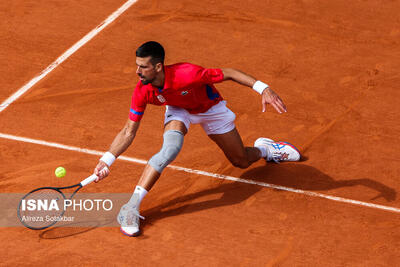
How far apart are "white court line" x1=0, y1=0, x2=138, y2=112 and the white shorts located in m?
3.17

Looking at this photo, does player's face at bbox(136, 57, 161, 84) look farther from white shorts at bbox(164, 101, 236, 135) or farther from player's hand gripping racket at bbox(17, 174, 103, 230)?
player's hand gripping racket at bbox(17, 174, 103, 230)

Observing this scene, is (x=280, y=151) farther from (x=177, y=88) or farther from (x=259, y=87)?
(x=177, y=88)

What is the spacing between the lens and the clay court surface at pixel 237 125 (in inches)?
299

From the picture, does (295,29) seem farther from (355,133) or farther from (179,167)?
(179,167)

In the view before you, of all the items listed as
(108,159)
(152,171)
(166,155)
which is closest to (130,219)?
(152,171)

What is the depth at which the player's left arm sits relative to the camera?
721 cm

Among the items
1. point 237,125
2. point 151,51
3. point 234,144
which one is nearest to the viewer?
point 151,51

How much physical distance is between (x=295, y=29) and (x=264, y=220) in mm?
4955

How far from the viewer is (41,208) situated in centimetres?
803

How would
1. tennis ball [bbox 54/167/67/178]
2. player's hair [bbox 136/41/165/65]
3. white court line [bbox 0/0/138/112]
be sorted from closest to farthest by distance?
player's hair [bbox 136/41/165/65] < tennis ball [bbox 54/167/67/178] < white court line [bbox 0/0/138/112]

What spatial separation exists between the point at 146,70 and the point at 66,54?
13.6 ft

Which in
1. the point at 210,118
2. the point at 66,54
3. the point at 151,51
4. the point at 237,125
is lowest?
the point at 237,125

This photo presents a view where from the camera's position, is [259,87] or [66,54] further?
[66,54]

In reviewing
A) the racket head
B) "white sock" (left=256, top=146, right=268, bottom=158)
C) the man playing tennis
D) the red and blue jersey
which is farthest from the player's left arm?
the racket head
